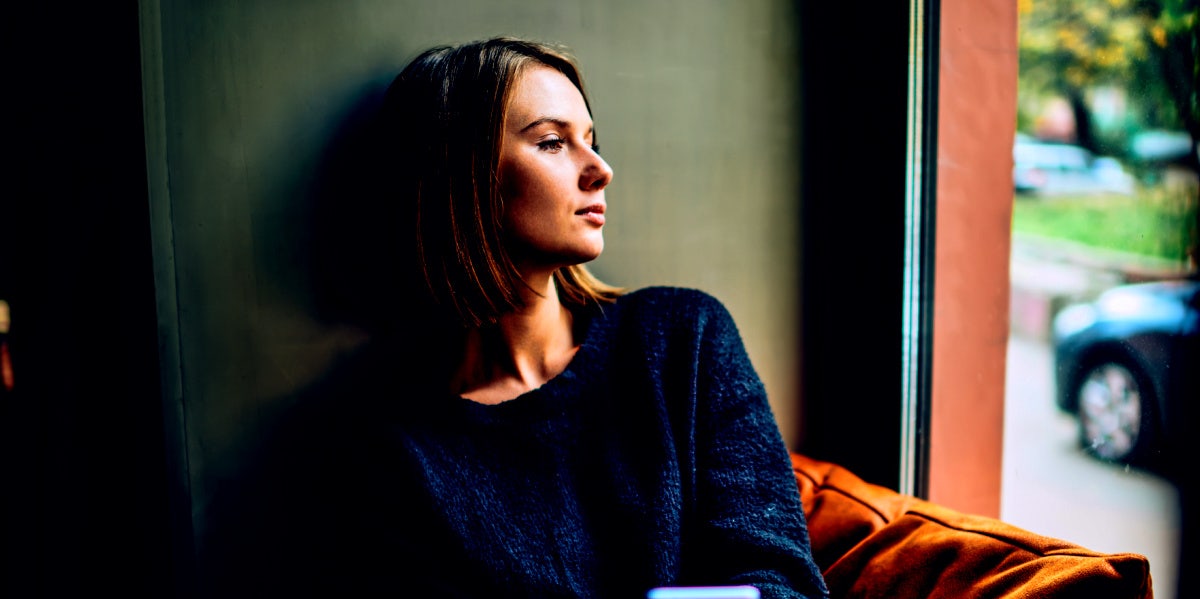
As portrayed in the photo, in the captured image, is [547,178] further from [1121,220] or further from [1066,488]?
[1066,488]

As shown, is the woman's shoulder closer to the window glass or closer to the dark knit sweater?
the dark knit sweater

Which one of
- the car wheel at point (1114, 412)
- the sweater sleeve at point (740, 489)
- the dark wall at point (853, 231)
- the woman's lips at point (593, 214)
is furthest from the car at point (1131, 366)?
the woman's lips at point (593, 214)

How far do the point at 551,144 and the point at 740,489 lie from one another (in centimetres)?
58

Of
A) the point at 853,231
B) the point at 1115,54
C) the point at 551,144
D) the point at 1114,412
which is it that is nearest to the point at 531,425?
the point at 551,144

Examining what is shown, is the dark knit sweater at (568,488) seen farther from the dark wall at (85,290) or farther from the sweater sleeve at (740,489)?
the dark wall at (85,290)

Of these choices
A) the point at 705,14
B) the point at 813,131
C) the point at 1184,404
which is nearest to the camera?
the point at 1184,404

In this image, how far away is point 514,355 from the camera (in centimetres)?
123

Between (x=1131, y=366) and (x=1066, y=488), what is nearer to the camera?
(x=1131, y=366)

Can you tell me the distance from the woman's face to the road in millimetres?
858

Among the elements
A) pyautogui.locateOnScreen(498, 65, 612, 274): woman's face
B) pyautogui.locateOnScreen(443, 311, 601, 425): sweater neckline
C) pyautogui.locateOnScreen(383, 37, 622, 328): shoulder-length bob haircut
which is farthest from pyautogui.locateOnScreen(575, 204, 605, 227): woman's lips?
pyautogui.locateOnScreen(443, 311, 601, 425): sweater neckline

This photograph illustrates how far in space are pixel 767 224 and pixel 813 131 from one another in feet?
0.70

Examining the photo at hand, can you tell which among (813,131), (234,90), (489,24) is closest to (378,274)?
(234,90)

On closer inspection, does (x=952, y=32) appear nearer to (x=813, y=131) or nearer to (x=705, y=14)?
(x=813, y=131)

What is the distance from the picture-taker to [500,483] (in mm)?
1119
